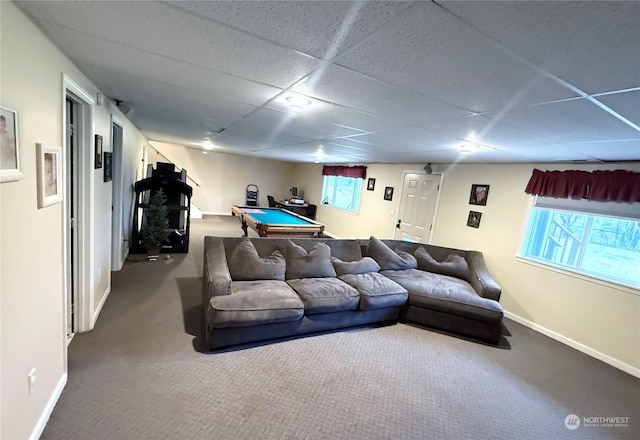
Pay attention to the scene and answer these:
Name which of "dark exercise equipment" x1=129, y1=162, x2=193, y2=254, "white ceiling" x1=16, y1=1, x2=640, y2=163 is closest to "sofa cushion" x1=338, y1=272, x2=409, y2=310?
"white ceiling" x1=16, y1=1, x2=640, y2=163

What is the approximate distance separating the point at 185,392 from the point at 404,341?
2115 millimetres

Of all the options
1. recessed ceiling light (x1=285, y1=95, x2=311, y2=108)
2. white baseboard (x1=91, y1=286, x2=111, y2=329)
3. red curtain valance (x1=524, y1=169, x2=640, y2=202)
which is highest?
recessed ceiling light (x1=285, y1=95, x2=311, y2=108)

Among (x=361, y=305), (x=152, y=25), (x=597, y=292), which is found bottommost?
(x=361, y=305)

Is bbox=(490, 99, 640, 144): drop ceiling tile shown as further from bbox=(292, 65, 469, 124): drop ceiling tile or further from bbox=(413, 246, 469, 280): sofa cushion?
bbox=(413, 246, 469, 280): sofa cushion

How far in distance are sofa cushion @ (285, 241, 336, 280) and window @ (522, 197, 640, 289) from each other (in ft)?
9.08

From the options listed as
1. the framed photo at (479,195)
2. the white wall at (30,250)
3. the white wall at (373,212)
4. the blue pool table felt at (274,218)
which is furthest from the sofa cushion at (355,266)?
the white wall at (30,250)

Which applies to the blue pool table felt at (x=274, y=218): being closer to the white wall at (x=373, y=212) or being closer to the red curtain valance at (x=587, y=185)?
the white wall at (x=373, y=212)

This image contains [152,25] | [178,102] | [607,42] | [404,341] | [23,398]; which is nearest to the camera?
[607,42]

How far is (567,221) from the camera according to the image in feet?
11.6

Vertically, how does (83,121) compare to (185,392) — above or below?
above

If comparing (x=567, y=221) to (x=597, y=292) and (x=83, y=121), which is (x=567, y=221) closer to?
(x=597, y=292)

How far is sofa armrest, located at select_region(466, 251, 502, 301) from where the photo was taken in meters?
3.42

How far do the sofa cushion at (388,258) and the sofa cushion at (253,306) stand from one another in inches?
62.6

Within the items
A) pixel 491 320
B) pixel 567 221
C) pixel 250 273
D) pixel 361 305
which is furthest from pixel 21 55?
pixel 567 221
